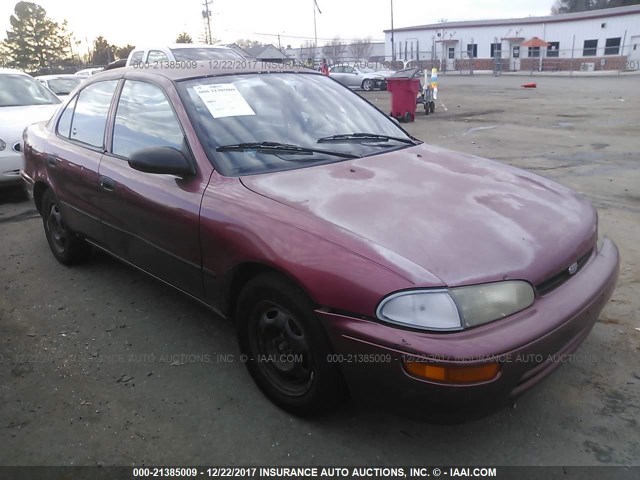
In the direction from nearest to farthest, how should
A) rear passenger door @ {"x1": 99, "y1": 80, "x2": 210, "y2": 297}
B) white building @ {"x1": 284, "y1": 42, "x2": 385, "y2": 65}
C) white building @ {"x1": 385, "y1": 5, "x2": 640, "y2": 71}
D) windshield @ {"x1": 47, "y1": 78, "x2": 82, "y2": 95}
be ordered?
rear passenger door @ {"x1": 99, "y1": 80, "x2": 210, "y2": 297}
windshield @ {"x1": 47, "y1": 78, "x2": 82, "y2": 95}
white building @ {"x1": 385, "y1": 5, "x2": 640, "y2": 71}
white building @ {"x1": 284, "y1": 42, "x2": 385, "y2": 65}

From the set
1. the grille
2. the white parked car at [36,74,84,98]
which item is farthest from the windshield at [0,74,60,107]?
the grille

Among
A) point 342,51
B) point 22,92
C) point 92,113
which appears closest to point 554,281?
point 92,113

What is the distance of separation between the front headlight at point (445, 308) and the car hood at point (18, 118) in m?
6.57

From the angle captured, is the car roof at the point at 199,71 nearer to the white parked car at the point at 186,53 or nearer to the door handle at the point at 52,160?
the door handle at the point at 52,160

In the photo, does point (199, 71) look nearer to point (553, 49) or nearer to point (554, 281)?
point (554, 281)

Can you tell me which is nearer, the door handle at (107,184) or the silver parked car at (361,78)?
the door handle at (107,184)

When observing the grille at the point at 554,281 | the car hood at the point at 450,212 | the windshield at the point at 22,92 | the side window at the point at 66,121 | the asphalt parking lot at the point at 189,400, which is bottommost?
the asphalt parking lot at the point at 189,400

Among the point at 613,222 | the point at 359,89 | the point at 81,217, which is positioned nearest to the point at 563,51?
the point at 359,89

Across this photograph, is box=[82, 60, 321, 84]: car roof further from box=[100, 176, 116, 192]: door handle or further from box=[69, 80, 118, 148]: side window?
box=[100, 176, 116, 192]: door handle

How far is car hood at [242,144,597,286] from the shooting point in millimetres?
2070

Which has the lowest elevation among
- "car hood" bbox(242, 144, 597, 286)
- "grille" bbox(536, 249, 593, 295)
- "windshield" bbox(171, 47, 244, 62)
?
"grille" bbox(536, 249, 593, 295)

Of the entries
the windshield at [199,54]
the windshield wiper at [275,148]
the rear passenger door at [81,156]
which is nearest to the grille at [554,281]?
the windshield wiper at [275,148]

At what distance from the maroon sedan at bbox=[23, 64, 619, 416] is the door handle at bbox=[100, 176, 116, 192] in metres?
0.01

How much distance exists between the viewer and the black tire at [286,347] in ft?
7.19
